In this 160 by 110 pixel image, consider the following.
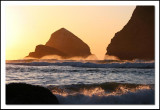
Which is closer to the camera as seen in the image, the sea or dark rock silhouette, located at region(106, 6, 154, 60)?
the sea

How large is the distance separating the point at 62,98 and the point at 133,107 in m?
1.95

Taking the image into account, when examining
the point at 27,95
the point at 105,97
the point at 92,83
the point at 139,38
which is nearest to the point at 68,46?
the point at 139,38

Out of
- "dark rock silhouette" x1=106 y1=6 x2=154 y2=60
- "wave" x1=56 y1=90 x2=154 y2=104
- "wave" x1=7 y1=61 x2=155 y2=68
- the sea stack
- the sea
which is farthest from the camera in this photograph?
"dark rock silhouette" x1=106 y1=6 x2=154 y2=60

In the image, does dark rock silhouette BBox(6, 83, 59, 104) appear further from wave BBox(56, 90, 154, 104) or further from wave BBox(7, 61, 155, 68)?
wave BBox(7, 61, 155, 68)

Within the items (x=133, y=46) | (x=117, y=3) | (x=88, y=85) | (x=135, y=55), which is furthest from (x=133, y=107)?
(x=133, y=46)

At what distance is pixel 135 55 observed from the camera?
14.7m

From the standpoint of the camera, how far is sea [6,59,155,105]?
6254mm

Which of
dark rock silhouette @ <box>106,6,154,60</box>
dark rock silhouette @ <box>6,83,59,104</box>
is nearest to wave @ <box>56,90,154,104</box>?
dark rock silhouette @ <box>6,83,59,104</box>

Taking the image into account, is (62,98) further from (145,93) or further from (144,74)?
(144,74)

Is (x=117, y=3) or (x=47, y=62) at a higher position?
(x=117, y=3)

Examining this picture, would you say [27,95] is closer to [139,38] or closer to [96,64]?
[96,64]

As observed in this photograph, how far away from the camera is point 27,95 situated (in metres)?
5.12

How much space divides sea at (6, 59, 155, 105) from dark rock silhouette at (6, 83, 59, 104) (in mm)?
838

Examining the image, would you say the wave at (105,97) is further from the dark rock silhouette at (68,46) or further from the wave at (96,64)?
the dark rock silhouette at (68,46)
